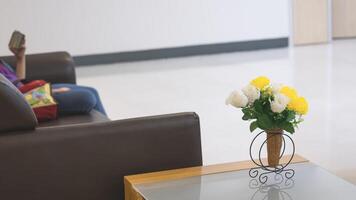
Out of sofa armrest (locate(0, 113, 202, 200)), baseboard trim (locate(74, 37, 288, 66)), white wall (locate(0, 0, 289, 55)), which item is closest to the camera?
sofa armrest (locate(0, 113, 202, 200))

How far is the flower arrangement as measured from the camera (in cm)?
240

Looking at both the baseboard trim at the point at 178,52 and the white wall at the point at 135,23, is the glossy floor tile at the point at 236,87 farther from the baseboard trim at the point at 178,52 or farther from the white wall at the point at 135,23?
the white wall at the point at 135,23

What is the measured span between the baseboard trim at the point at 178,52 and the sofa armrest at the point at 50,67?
3.84 metres

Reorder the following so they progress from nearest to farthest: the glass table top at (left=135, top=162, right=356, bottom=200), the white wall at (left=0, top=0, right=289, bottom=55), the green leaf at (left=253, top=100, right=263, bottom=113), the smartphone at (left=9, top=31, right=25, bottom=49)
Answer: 1. the glass table top at (left=135, top=162, right=356, bottom=200)
2. the green leaf at (left=253, top=100, right=263, bottom=113)
3. the smartphone at (left=9, top=31, right=25, bottom=49)
4. the white wall at (left=0, top=0, right=289, bottom=55)

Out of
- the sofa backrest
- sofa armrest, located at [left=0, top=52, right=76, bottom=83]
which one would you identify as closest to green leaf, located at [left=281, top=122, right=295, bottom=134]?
the sofa backrest

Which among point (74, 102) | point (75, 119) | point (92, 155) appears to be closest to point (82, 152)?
point (92, 155)

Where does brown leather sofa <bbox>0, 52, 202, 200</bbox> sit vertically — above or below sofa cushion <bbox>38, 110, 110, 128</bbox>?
above

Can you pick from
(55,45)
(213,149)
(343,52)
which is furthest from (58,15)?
(213,149)

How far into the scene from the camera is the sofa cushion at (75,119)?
3600 millimetres

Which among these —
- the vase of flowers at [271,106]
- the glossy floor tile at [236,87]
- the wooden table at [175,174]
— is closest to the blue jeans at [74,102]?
the glossy floor tile at [236,87]

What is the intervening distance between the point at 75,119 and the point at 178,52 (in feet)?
17.0

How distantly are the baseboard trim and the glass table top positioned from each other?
6.14 metres

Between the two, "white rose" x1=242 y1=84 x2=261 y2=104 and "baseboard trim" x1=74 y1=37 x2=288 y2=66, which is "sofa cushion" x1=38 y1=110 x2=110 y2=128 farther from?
"baseboard trim" x1=74 y1=37 x2=288 y2=66

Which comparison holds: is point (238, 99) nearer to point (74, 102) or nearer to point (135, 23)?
point (74, 102)
